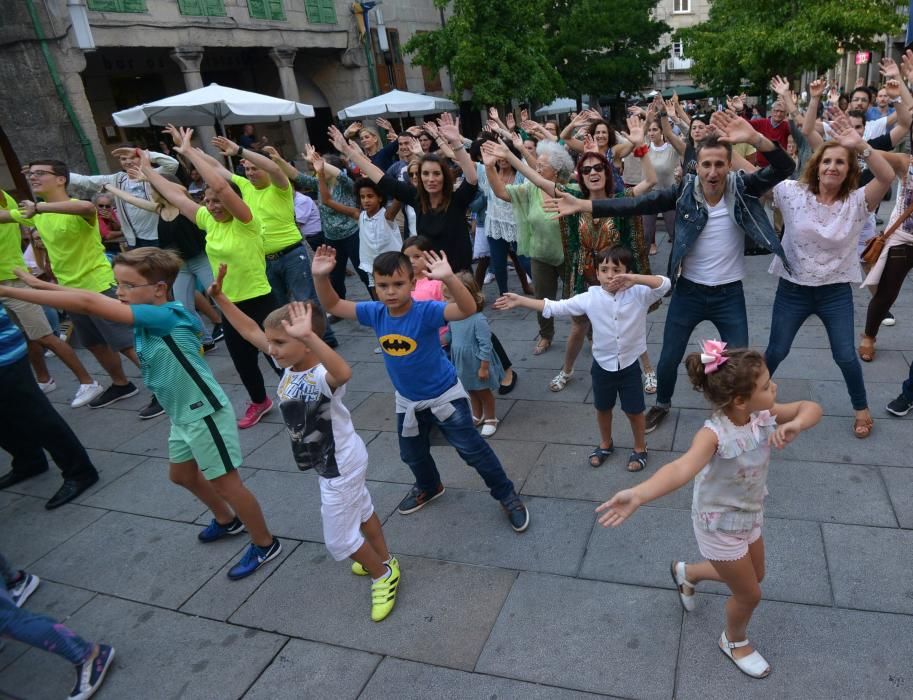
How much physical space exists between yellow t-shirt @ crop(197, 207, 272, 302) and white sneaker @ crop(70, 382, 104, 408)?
2281mm

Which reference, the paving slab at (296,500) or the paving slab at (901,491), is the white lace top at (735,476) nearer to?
the paving slab at (901,491)

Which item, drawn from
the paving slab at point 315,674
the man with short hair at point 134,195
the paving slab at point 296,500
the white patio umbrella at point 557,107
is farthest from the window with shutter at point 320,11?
the paving slab at point 315,674

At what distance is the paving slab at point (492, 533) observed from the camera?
330 cm

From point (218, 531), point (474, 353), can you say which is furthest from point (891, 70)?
point (218, 531)

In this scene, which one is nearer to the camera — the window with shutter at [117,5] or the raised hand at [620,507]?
the raised hand at [620,507]

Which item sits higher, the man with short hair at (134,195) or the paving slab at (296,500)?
the man with short hair at (134,195)

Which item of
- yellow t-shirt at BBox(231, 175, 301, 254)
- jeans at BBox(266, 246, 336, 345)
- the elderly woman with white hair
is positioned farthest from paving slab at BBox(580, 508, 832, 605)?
yellow t-shirt at BBox(231, 175, 301, 254)

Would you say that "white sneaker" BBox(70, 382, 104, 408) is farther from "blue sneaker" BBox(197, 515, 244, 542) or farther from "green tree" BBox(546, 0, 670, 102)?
"green tree" BBox(546, 0, 670, 102)

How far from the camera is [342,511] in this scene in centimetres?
292

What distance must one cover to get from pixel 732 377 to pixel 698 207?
1928mm

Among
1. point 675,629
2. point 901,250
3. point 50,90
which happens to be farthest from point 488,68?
point 675,629

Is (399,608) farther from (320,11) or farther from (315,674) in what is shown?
(320,11)

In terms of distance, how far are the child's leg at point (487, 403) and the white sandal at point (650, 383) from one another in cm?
124

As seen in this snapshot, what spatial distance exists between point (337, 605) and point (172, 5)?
16.1m
